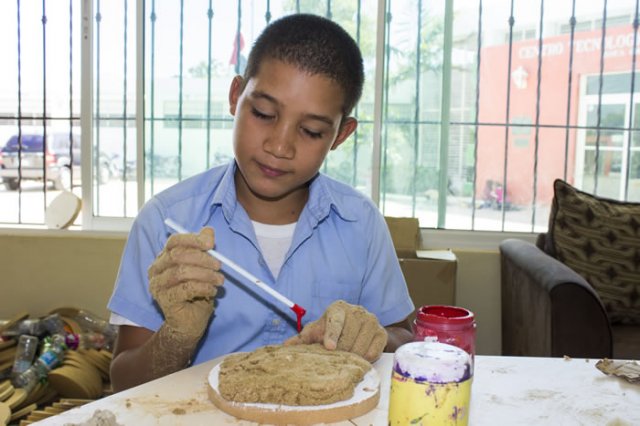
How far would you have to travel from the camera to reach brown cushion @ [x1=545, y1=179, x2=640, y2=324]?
7.98ft

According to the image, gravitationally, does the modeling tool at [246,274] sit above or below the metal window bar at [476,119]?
below

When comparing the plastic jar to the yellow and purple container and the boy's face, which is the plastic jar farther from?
the boy's face

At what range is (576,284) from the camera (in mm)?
1979

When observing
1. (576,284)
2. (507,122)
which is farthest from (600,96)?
(576,284)

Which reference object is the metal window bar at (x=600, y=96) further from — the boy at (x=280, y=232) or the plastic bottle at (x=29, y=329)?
the plastic bottle at (x=29, y=329)

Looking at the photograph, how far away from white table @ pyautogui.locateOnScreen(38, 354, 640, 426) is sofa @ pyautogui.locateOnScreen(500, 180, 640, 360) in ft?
3.06

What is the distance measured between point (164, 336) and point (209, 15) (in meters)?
2.40

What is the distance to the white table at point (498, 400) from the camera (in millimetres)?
845

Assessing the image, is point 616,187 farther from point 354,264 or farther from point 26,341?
point 26,341

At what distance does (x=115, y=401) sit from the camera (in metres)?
0.88

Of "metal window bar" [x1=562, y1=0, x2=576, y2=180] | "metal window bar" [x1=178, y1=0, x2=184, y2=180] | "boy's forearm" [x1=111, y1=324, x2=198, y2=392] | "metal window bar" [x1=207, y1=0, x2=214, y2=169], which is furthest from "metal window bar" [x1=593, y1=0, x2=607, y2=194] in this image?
"boy's forearm" [x1=111, y1=324, x2=198, y2=392]

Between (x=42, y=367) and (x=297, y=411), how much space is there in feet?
6.22

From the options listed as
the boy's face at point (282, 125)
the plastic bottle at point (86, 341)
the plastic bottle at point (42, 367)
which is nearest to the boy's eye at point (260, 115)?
the boy's face at point (282, 125)

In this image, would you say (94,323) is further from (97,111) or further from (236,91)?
(236,91)
